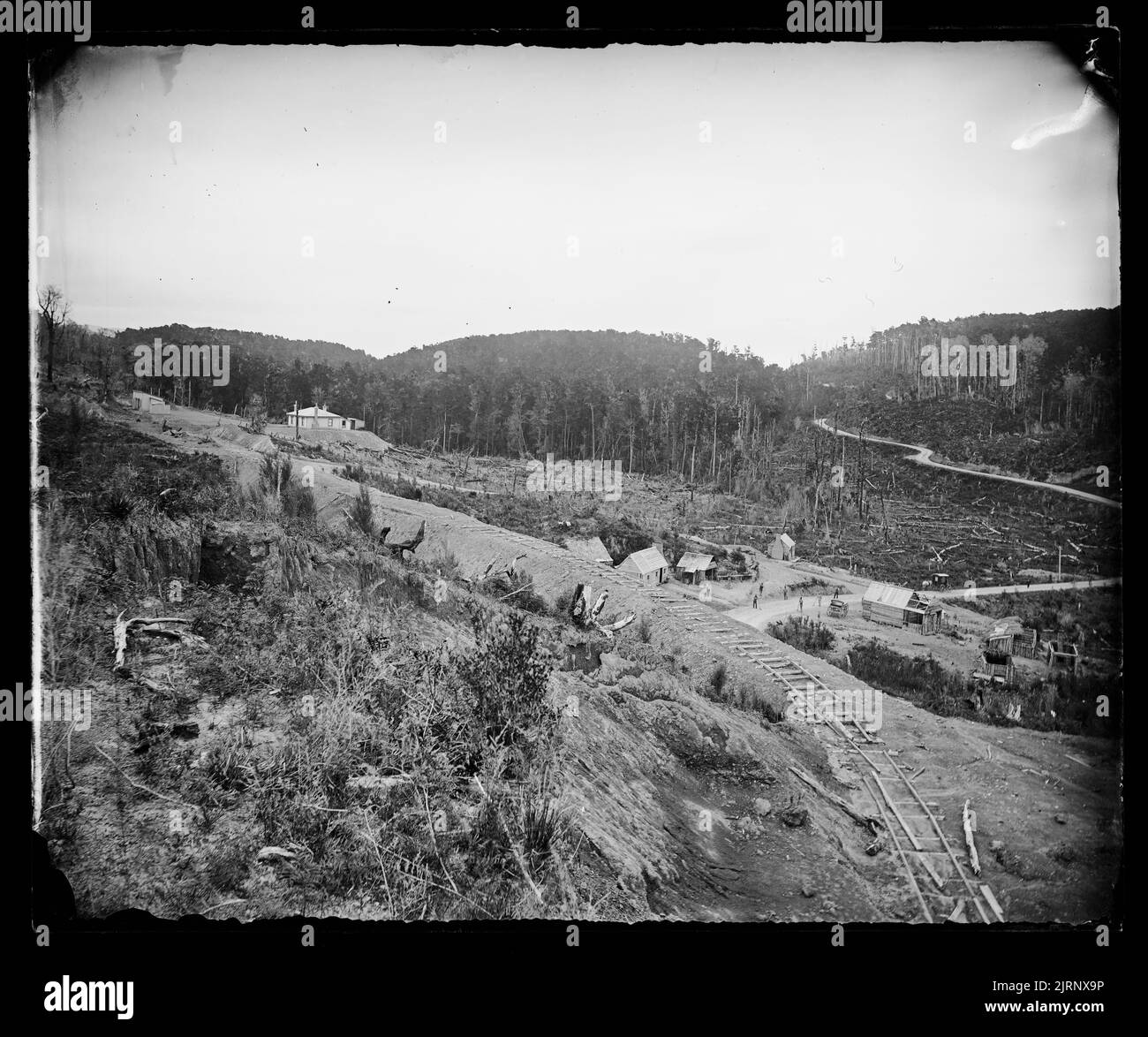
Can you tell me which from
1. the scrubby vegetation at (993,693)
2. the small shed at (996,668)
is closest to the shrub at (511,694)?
the scrubby vegetation at (993,693)

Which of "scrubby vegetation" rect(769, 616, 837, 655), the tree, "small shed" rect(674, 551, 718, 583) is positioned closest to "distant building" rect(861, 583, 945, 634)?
"scrubby vegetation" rect(769, 616, 837, 655)

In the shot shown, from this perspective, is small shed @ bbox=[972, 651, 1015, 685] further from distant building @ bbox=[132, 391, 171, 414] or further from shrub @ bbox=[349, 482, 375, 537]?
distant building @ bbox=[132, 391, 171, 414]

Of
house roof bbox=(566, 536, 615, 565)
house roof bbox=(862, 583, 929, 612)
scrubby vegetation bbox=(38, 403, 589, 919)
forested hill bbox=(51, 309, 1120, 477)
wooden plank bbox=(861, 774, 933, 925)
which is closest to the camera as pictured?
scrubby vegetation bbox=(38, 403, 589, 919)

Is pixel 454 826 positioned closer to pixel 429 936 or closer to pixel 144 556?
pixel 429 936

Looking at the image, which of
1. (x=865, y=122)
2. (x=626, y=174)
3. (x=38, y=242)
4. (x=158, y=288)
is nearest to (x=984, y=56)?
(x=865, y=122)

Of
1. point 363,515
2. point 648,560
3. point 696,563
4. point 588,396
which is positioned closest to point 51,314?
point 363,515
